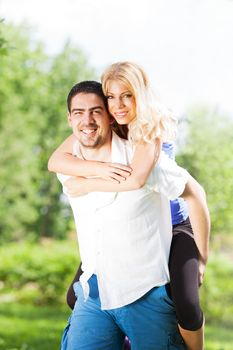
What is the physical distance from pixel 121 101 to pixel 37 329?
4511 mm

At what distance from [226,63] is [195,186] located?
18.3 feet

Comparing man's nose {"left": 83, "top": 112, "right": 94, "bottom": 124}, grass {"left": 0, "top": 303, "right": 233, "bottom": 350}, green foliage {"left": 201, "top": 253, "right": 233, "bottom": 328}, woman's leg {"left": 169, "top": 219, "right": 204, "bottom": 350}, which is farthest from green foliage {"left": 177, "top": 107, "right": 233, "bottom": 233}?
man's nose {"left": 83, "top": 112, "right": 94, "bottom": 124}

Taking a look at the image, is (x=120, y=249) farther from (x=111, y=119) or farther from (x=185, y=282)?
(x=111, y=119)

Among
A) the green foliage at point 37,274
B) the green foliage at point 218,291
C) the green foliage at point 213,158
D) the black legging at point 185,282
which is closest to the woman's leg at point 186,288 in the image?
the black legging at point 185,282

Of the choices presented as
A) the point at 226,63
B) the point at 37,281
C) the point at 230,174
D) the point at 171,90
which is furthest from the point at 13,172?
the point at 230,174

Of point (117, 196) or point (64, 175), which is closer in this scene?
point (117, 196)

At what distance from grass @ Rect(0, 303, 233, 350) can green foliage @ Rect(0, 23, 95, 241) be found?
173 centimetres

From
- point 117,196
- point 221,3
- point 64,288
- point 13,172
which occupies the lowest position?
point 64,288

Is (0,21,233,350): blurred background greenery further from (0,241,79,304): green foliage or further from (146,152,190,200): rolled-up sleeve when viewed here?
(146,152,190,200): rolled-up sleeve

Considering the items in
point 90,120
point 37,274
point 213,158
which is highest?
point 213,158

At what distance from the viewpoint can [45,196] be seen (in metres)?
8.20

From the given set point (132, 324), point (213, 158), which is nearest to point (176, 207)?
point (132, 324)

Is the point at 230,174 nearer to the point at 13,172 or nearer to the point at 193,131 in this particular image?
the point at 193,131

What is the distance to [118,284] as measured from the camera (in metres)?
1.58
